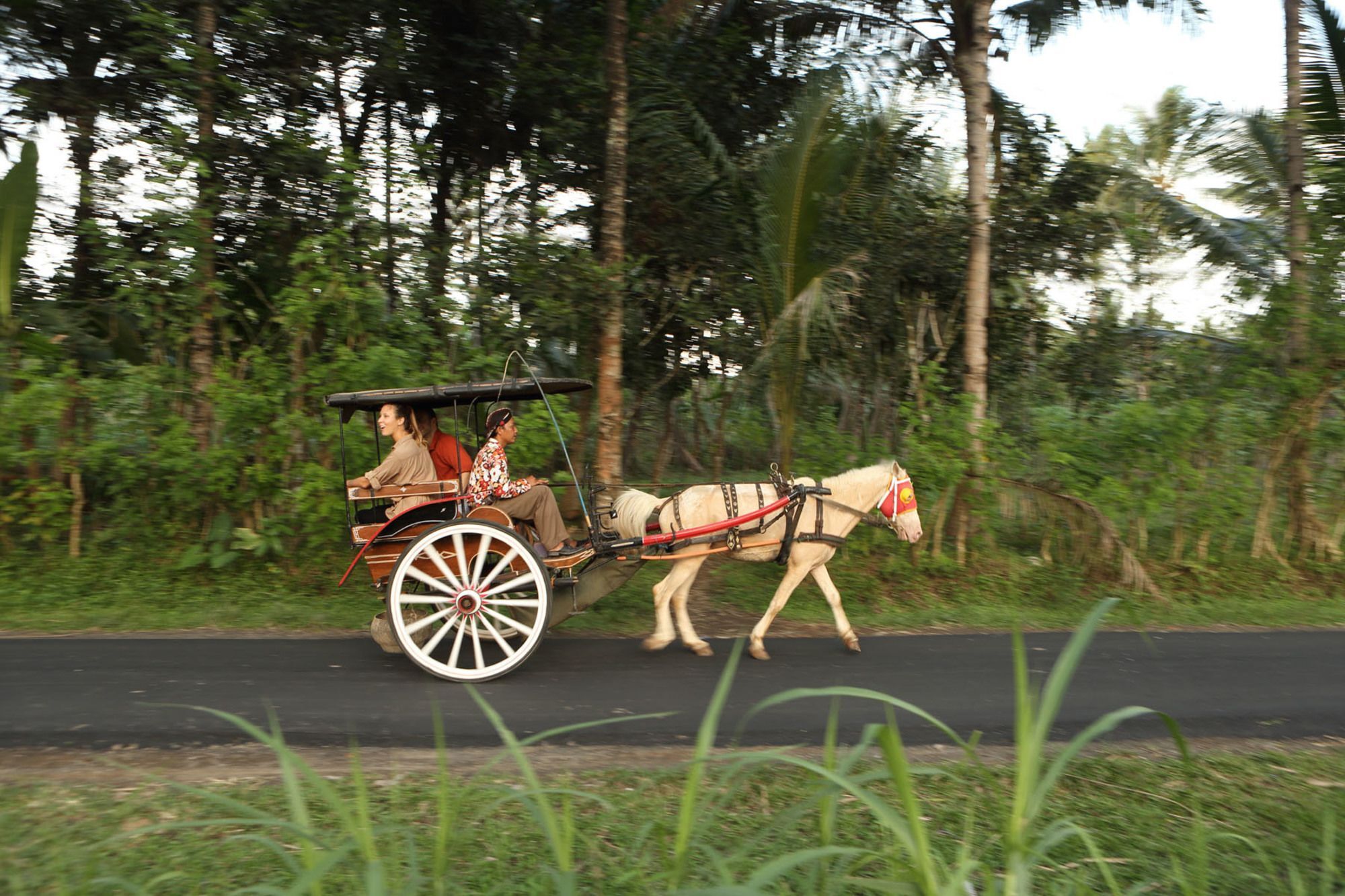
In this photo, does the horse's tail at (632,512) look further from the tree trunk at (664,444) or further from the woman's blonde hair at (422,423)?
the tree trunk at (664,444)

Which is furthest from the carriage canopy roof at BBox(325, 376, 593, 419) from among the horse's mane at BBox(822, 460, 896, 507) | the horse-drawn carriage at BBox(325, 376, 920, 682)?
the horse's mane at BBox(822, 460, 896, 507)

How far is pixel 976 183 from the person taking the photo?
9562 mm

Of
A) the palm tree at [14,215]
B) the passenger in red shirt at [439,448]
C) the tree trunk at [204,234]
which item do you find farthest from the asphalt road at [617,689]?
the palm tree at [14,215]

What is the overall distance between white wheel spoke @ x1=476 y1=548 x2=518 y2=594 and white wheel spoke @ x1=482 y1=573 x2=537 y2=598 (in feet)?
0.11

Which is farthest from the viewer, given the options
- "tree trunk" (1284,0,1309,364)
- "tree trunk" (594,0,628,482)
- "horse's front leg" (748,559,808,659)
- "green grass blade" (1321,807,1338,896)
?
"tree trunk" (1284,0,1309,364)

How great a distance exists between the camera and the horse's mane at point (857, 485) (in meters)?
6.66

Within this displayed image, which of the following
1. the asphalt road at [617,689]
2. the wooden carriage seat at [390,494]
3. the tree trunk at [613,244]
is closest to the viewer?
the asphalt road at [617,689]

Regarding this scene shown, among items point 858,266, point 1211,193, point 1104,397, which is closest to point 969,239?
point 858,266

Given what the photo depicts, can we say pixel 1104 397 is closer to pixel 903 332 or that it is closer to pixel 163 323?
pixel 903 332

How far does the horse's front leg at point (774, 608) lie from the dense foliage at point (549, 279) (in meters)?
2.98

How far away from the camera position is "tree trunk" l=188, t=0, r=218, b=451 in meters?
8.67

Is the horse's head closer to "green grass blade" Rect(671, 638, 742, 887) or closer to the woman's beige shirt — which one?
the woman's beige shirt

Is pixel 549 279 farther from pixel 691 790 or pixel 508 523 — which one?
pixel 691 790

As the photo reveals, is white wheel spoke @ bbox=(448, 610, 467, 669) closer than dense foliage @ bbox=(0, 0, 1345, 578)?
Yes
